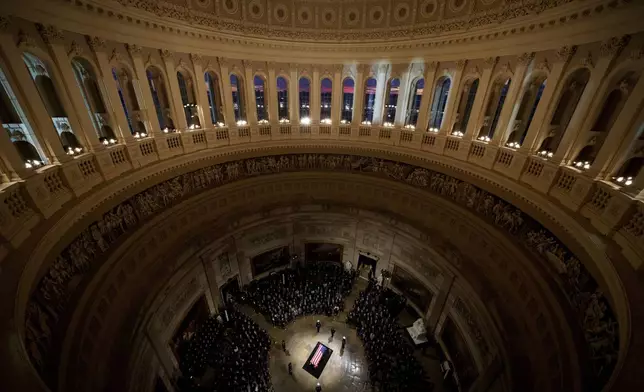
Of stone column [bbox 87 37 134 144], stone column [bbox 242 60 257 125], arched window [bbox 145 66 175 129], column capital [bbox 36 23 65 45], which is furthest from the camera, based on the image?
stone column [bbox 242 60 257 125]

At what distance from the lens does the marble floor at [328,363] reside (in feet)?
34.5

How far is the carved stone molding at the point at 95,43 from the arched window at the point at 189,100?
3.85 meters

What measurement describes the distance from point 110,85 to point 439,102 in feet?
48.8

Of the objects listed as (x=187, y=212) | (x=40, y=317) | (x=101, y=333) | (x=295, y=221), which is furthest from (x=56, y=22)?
(x=295, y=221)

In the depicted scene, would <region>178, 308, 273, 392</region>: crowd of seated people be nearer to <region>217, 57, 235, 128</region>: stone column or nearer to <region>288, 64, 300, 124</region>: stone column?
<region>217, 57, 235, 128</region>: stone column

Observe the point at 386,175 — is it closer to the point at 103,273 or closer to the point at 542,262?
the point at 542,262

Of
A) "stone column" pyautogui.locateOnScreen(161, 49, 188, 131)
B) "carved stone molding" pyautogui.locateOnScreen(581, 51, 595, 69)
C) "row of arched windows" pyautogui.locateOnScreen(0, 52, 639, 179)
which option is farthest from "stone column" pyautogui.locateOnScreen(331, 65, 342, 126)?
"carved stone molding" pyautogui.locateOnScreen(581, 51, 595, 69)

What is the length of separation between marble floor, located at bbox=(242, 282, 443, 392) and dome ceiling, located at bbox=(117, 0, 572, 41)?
14.1 metres

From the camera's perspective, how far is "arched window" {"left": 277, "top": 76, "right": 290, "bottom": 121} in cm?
1613

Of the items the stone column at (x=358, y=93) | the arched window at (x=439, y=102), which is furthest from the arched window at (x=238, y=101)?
the arched window at (x=439, y=102)

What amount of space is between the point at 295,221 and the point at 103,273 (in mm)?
7988

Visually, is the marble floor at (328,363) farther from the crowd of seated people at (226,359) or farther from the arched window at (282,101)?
the arched window at (282,101)

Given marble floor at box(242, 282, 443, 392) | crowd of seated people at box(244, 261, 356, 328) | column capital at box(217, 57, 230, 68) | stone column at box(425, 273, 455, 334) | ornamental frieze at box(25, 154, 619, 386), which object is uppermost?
column capital at box(217, 57, 230, 68)

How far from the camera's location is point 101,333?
6.63 m
